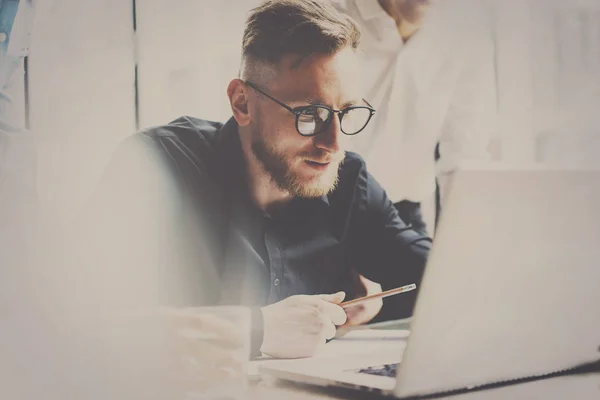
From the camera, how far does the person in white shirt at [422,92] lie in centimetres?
157

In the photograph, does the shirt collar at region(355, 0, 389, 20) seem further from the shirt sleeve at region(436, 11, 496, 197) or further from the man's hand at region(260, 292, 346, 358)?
the man's hand at region(260, 292, 346, 358)

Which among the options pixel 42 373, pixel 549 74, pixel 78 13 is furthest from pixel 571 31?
pixel 42 373

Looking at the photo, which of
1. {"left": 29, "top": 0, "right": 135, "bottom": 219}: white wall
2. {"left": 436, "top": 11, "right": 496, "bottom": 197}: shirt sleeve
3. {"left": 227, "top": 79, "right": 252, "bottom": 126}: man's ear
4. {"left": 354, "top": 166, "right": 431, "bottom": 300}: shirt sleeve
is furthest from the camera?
{"left": 436, "top": 11, "right": 496, "bottom": 197}: shirt sleeve

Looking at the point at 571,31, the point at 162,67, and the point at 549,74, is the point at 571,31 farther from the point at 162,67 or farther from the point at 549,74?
the point at 162,67

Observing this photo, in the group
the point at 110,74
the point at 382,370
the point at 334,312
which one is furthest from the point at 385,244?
the point at 110,74

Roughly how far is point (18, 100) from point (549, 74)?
137 centimetres

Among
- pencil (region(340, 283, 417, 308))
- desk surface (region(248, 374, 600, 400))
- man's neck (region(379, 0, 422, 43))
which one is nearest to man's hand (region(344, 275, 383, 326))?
pencil (region(340, 283, 417, 308))

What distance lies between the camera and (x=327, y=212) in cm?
148

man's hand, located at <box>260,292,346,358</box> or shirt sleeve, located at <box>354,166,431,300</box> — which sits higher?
shirt sleeve, located at <box>354,166,431,300</box>

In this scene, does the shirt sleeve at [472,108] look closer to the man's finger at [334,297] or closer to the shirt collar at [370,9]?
the shirt collar at [370,9]

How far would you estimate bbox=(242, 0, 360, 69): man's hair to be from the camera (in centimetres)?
137

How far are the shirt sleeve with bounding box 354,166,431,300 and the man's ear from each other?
0.34 meters

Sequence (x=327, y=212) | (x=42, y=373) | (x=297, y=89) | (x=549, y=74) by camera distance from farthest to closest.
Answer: (x=549, y=74) → (x=327, y=212) → (x=297, y=89) → (x=42, y=373)

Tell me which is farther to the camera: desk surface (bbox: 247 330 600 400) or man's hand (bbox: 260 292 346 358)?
man's hand (bbox: 260 292 346 358)
